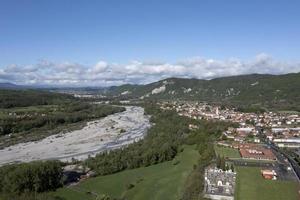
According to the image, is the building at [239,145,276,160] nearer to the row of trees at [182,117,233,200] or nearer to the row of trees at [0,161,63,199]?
the row of trees at [182,117,233,200]

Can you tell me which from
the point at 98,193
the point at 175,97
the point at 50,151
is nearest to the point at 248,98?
the point at 175,97

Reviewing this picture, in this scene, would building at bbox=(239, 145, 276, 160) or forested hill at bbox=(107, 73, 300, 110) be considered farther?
forested hill at bbox=(107, 73, 300, 110)

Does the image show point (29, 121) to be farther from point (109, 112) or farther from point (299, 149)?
point (299, 149)

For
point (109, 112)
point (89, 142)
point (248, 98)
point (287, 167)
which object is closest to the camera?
point (287, 167)

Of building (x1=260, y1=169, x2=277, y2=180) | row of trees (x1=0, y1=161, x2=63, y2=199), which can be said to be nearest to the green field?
building (x1=260, y1=169, x2=277, y2=180)

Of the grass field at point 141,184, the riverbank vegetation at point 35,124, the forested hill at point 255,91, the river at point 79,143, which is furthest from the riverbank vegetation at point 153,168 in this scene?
the forested hill at point 255,91

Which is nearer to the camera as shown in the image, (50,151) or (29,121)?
(50,151)
